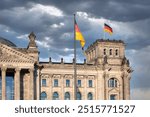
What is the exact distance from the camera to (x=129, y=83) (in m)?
93.6

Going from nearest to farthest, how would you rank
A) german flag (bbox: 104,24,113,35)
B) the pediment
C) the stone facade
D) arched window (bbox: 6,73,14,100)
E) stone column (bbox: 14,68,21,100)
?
german flag (bbox: 104,24,113,35), the pediment, stone column (bbox: 14,68,21,100), the stone facade, arched window (bbox: 6,73,14,100)

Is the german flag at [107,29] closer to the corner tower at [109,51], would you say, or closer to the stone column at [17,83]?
the corner tower at [109,51]

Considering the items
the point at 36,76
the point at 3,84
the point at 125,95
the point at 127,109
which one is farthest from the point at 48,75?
the point at 127,109

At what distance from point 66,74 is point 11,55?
548 inches

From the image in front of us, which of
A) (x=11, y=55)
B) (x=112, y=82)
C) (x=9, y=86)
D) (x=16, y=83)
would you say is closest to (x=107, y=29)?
(x=112, y=82)

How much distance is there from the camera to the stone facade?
82.1 m

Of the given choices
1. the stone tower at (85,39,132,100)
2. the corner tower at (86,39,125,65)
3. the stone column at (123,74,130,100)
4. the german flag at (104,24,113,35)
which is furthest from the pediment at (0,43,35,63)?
the stone column at (123,74,130,100)

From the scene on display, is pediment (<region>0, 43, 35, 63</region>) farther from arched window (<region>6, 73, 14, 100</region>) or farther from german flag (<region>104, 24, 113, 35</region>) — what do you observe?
german flag (<region>104, 24, 113, 35</region>)

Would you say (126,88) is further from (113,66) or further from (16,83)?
(16,83)

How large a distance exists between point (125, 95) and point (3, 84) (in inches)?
1088

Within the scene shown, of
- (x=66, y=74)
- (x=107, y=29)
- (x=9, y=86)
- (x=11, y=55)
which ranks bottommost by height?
(x=9, y=86)

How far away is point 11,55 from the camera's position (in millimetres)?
81875

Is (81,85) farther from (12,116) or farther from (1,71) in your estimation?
(12,116)

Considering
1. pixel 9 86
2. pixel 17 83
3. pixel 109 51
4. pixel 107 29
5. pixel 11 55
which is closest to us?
pixel 107 29
